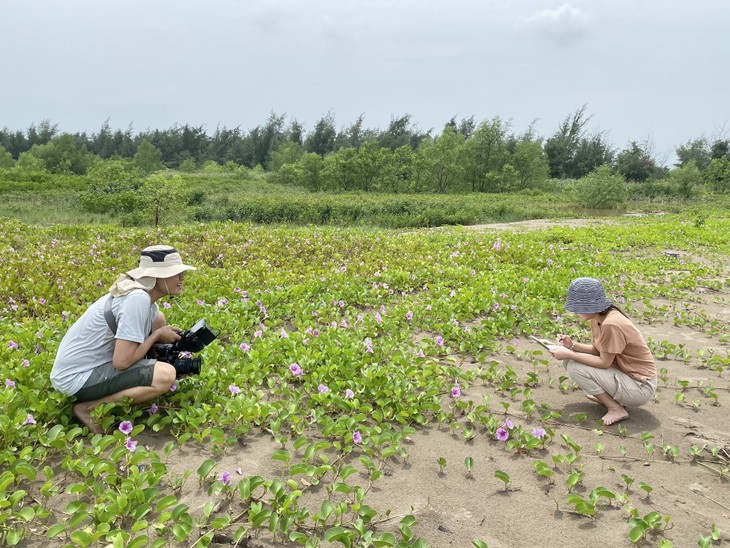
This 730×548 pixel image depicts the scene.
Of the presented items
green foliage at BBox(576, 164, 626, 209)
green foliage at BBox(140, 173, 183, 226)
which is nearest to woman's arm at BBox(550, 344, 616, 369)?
green foliage at BBox(140, 173, 183, 226)

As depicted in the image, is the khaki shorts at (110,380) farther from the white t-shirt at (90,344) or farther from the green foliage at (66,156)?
the green foliage at (66,156)

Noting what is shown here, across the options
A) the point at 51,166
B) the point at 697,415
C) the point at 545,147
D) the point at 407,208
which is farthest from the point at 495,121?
the point at 697,415

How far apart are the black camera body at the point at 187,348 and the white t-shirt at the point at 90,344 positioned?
13.5 inches

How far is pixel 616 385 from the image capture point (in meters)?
3.71

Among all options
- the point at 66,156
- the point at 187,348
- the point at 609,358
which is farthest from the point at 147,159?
the point at 609,358

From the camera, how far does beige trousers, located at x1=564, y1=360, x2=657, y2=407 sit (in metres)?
3.71

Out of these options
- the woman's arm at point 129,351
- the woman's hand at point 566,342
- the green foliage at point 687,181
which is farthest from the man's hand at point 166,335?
the green foliage at point 687,181

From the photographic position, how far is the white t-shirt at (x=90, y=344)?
3229 millimetres

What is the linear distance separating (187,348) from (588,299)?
2.69m

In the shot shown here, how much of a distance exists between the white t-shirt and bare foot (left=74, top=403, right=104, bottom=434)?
12 cm

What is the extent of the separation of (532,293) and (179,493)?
215 inches

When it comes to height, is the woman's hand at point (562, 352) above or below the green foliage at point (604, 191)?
below

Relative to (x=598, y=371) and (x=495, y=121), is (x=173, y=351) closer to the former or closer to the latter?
(x=598, y=371)

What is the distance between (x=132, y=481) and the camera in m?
2.72
